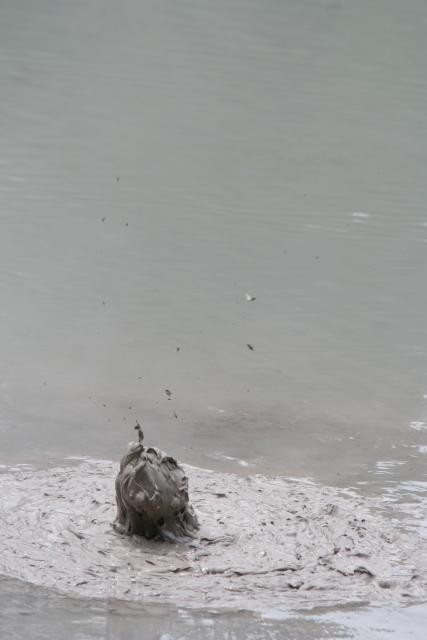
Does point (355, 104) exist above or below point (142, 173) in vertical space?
above

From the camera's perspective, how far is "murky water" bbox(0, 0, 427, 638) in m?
4.75

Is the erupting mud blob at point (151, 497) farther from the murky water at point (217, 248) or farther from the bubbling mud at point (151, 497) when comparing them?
the murky water at point (217, 248)

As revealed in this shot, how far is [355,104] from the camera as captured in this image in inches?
399

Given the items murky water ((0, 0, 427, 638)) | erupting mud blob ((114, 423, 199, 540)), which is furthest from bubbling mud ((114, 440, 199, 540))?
murky water ((0, 0, 427, 638))

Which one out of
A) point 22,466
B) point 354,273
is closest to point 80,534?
point 22,466

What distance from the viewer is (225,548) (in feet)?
12.3

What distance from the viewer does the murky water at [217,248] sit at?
4746 mm

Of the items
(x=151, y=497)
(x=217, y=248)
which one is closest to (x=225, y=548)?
(x=151, y=497)

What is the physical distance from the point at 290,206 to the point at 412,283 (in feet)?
4.70

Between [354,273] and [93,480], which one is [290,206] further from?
[93,480]

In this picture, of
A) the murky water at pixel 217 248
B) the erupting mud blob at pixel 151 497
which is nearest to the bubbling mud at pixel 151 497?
the erupting mud blob at pixel 151 497

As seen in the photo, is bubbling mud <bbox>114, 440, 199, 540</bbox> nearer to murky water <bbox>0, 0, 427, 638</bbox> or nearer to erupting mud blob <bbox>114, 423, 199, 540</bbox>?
erupting mud blob <bbox>114, 423, 199, 540</bbox>

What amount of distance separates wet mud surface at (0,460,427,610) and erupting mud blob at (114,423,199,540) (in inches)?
1.7

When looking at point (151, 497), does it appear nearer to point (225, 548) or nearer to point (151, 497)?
point (151, 497)
